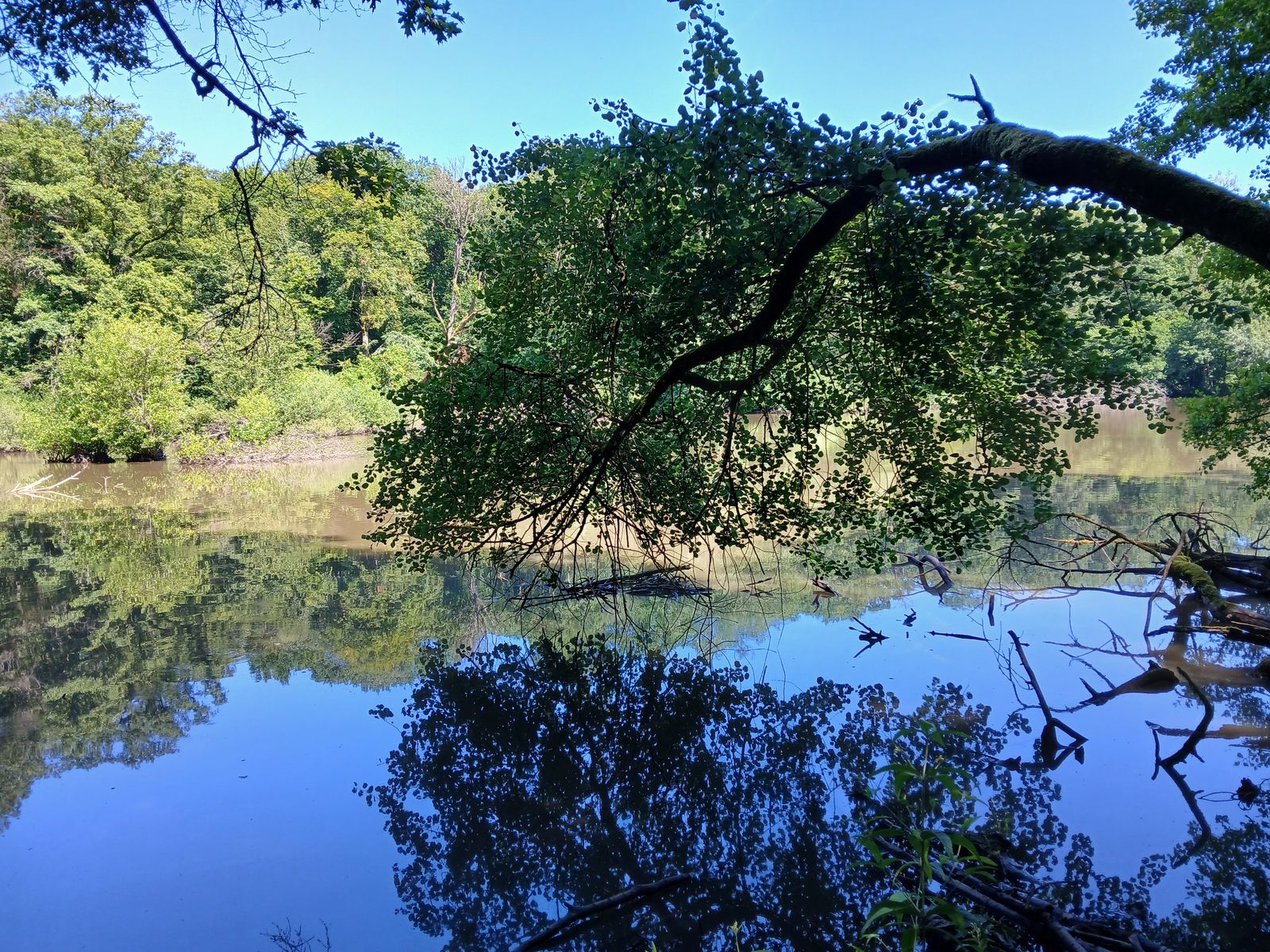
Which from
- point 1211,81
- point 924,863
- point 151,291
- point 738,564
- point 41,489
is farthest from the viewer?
point 151,291

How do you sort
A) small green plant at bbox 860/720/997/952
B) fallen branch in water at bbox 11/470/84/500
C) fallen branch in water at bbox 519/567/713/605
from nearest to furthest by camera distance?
1. small green plant at bbox 860/720/997/952
2. fallen branch in water at bbox 519/567/713/605
3. fallen branch in water at bbox 11/470/84/500

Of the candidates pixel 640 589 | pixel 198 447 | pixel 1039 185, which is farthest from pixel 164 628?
pixel 198 447

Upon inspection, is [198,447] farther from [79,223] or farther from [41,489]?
[79,223]

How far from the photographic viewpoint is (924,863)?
2.95m

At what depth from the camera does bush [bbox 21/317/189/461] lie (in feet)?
72.9

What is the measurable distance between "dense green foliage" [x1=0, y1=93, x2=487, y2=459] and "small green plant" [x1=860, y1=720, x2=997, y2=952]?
19.9 m

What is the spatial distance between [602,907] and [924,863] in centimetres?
145

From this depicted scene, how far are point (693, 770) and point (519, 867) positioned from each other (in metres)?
1.48

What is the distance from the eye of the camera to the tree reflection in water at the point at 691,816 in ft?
12.2

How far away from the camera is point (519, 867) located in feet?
13.8

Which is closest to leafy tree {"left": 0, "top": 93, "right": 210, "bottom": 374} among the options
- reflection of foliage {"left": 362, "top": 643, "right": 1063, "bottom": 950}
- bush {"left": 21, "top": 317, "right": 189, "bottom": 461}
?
bush {"left": 21, "top": 317, "right": 189, "bottom": 461}

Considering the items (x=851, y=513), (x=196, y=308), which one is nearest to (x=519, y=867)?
(x=851, y=513)

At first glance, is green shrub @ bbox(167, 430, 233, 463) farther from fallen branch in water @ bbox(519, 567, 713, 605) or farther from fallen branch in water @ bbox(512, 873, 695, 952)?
fallen branch in water @ bbox(512, 873, 695, 952)

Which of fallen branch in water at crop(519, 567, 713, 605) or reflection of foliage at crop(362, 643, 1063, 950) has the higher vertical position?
fallen branch in water at crop(519, 567, 713, 605)
